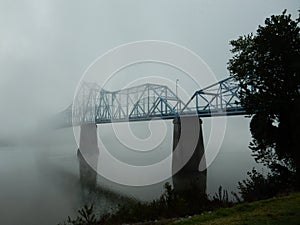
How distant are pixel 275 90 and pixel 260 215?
5936 millimetres

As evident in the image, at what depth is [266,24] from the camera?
10.4 metres

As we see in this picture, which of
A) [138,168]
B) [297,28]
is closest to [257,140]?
[297,28]

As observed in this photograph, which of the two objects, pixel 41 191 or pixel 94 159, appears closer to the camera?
pixel 41 191

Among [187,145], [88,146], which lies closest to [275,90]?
[187,145]

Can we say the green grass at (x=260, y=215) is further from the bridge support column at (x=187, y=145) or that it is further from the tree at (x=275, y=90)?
the bridge support column at (x=187, y=145)

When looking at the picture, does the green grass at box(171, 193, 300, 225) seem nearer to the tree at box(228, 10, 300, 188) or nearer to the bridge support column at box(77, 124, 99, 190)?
the tree at box(228, 10, 300, 188)

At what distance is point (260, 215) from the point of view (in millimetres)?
5371

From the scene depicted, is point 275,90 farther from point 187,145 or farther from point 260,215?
point 187,145

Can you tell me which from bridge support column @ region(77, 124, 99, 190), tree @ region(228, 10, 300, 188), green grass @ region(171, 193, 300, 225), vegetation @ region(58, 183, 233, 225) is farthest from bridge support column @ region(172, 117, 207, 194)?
green grass @ region(171, 193, 300, 225)

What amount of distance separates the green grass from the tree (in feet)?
12.5

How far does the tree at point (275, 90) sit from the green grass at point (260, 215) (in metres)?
3.82

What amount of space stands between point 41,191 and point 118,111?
27980 mm

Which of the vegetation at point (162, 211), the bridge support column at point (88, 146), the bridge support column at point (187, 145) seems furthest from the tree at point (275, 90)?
the bridge support column at point (88, 146)

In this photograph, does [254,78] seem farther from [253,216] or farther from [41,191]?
[41,191]
